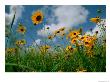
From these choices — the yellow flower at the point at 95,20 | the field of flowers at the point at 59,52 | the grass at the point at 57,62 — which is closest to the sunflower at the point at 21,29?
the field of flowers at the point at 59,52

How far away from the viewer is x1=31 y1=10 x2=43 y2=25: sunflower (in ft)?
11.0

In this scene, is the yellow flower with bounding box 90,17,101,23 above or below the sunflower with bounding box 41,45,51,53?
above

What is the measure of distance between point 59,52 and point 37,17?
319mm

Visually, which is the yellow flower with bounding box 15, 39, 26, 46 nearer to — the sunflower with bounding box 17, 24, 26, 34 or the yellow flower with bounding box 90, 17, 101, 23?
the sunflower with bounding box 17, 24, 26, 34

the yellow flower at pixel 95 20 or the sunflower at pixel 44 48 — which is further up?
the yellow flower at pixel 95 20

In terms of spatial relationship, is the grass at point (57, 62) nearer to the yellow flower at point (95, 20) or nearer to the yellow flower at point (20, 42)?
the yellow flower at point (20, 42)

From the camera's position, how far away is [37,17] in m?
3.36

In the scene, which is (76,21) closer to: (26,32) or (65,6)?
(65,6)

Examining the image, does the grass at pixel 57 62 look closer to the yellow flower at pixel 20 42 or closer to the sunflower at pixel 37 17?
the yellow flower at pixel 20 42

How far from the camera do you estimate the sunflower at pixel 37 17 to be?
3350 millimetres

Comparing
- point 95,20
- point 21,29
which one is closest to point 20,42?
point 21,29

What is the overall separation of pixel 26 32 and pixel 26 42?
0.08m

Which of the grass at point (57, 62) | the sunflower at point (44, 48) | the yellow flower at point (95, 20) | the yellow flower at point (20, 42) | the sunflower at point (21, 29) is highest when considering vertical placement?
the yellow flower at point (95, 20)

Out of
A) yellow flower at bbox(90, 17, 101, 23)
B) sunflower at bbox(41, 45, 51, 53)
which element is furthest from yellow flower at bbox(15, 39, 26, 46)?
yellow flower at bbox(90, 17, 101, 23)
